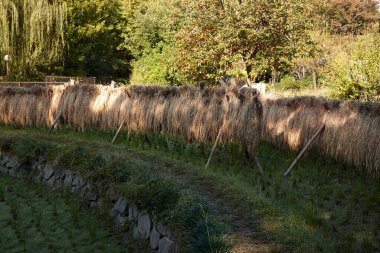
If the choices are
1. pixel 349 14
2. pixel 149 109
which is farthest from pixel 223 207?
pixel 349 14

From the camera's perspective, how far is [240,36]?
1989 centimetres

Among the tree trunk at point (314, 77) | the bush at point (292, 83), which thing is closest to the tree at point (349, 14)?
the bush at point (292, 83)

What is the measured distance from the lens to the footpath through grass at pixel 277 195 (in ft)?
19.7

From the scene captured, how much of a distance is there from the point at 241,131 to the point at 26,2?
24.7 metres

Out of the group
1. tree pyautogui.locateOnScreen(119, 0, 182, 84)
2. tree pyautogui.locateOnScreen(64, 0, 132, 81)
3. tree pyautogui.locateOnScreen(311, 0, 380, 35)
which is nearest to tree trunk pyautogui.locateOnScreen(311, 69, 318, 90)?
tree pyautogui.locateOnScreen(311, 0, 380, 35)

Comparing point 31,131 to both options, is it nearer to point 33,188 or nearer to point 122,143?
point 122,143

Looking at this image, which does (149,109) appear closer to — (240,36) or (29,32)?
(240,36)

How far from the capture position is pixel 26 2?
3116cm

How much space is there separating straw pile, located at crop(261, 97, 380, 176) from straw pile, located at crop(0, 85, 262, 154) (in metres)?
1.47

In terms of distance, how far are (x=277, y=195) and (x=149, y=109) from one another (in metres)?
6.43

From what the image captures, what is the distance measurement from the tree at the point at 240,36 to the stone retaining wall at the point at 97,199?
1004cm

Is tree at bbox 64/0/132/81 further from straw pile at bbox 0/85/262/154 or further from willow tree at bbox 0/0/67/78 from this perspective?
straw pile at bbox 0/85/262/154

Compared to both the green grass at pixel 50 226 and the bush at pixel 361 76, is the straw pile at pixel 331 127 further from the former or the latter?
the green grass at pixel 50 226

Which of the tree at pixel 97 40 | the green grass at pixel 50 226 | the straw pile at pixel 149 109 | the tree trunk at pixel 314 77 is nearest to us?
the green grass at pixel 50 226
